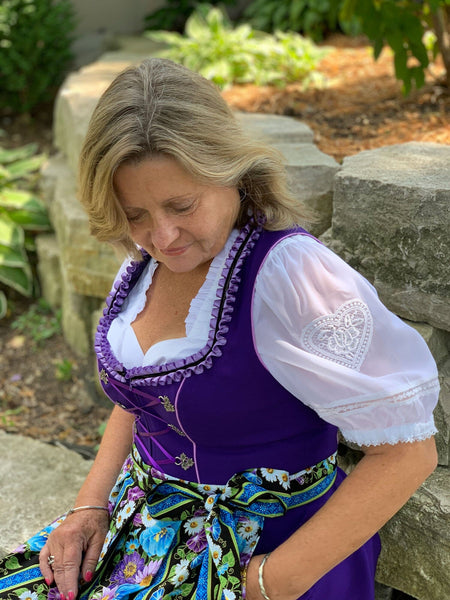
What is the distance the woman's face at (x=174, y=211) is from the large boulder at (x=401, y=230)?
1.79ft

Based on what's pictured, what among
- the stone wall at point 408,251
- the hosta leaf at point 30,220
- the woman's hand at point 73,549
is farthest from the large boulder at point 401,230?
the hosta leaf at point 30,220

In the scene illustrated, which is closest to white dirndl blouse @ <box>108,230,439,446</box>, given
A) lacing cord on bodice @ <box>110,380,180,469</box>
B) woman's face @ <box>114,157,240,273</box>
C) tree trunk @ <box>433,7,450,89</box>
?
woman's face @ <box>114,157,240,273</box>

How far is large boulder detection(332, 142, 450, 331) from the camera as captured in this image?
5.98 ft

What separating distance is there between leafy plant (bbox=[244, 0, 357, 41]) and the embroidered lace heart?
4.86m

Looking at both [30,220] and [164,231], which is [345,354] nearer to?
[164,231]

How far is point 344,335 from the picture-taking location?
1.33 metres

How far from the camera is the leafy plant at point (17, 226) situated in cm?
417

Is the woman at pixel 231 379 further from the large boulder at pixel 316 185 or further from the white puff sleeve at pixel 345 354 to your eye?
the large boulder at pixel 316 185

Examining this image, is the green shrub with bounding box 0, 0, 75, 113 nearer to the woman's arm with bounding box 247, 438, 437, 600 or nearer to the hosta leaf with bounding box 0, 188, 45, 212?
the hosta leaf with bounding box 0, 188, 45, 212

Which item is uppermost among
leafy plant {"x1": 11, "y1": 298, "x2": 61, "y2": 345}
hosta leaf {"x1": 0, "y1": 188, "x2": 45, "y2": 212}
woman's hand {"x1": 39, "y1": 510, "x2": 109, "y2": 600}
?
woman's hand {"x1": 39, "y1": 510, "x2": 109, "y2": 600}

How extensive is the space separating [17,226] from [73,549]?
2907 millimetres

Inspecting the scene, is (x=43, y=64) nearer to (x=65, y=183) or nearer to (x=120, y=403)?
(x=65, y=183)

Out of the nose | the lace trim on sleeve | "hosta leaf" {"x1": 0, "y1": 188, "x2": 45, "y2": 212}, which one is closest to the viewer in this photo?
the lace trim on sleeve

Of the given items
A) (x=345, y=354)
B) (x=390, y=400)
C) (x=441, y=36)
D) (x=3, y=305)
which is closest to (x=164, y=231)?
(x=345, y=354)
